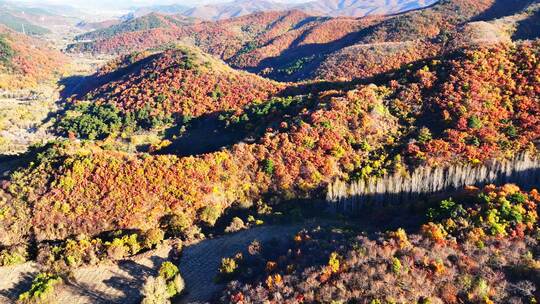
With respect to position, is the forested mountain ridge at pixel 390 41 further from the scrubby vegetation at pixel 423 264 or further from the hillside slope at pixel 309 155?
the scrubby vegetation at pixel 423 264

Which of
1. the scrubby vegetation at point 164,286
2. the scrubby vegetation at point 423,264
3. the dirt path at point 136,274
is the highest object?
the scrubby vegetation at point 423,264

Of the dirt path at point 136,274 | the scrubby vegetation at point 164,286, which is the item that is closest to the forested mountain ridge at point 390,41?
the dirt path at point 136,274

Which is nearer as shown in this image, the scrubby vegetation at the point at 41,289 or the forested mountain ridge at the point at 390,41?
the scrubby vegetation at the point at 41,289

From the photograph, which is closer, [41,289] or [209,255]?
[41,289]

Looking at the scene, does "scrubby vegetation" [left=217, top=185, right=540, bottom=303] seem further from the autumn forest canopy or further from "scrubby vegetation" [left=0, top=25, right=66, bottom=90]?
"scrubby vegetation" [left=0, top=25, right=66, bottom=90]

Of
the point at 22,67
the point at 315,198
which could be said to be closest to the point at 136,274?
the point at 315,198

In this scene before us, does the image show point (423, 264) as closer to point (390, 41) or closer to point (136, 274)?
point (136, 274)

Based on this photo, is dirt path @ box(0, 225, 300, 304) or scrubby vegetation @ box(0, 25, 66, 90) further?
scrubby vegetation @ box(0, 25, 66, 90)

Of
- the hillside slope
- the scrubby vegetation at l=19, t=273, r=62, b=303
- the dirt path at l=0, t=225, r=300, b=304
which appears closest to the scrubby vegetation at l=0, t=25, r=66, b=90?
the hillside slope

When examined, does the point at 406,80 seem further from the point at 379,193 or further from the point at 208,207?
the point at 208,207
